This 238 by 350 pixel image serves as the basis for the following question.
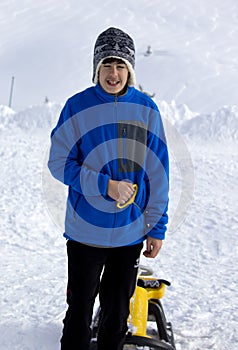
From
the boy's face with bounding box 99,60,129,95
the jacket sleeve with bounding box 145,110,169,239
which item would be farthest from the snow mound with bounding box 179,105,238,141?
the boy's face with bounding box 99,60,129,95

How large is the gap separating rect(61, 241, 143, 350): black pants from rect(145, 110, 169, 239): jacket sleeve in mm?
149

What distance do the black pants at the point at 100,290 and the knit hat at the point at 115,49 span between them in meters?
0.85

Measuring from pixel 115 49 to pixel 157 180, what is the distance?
671 millimetres

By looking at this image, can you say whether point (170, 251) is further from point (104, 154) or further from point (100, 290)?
point (104, 154)

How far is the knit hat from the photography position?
2.29 metres

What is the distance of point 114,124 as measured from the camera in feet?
7.75

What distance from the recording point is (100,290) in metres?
2.57

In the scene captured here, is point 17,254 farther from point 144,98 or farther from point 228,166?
point 228,166

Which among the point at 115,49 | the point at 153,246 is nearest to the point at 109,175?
the point at 153,246

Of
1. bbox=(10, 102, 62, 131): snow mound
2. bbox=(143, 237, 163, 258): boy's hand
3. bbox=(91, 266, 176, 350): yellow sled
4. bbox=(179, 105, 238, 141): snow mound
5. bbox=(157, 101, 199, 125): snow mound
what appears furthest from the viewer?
bbox=(157, 101, 199, 125): snow mound

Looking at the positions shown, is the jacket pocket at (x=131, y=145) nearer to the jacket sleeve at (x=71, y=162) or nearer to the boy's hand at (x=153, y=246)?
the jacket sleeve at (x=71, y=162)

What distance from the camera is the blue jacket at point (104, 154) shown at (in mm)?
2332

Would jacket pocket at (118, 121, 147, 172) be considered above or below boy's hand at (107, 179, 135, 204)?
above

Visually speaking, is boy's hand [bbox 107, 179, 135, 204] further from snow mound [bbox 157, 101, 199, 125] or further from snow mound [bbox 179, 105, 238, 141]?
snow mound [bbox 157, 101, 199, 125]
